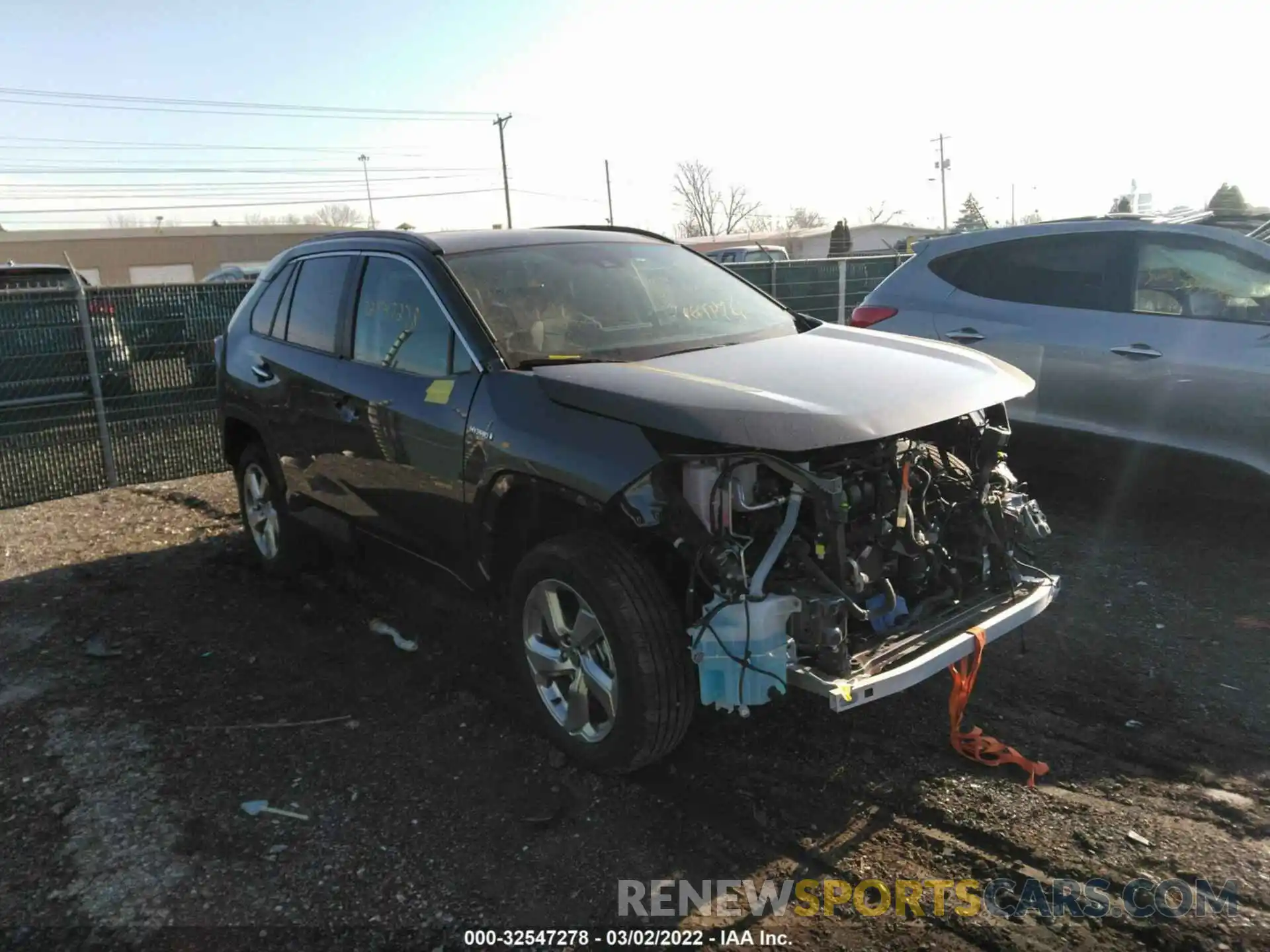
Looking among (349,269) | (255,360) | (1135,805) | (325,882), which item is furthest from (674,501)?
(255,360)

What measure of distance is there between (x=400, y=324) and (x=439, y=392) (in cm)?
54

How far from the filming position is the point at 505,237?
454 centimetres

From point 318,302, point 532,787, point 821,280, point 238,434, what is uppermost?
point 318,302

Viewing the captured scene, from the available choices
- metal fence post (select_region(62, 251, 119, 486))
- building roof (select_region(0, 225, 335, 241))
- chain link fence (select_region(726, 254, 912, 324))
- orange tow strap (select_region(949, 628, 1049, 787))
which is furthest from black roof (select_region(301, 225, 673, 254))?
building roof (select_region(0, 225, 335, 241))

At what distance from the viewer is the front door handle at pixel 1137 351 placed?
5445 millimetres

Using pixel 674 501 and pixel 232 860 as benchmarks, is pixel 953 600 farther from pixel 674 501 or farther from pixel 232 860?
pixel 232 860

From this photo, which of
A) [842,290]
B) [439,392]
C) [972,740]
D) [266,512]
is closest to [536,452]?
[439,392]

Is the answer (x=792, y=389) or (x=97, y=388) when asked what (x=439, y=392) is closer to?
(x=792, y=389)

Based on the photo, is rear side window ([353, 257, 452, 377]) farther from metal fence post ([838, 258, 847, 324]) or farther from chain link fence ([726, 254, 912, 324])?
metal fence post ([838, 258, 847, 324])

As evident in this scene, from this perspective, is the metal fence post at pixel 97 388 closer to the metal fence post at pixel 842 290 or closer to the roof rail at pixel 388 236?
the roof rail at pixel 388 236

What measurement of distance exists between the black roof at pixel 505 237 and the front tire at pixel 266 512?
1441mm

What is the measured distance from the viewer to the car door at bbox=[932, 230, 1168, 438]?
5539mm

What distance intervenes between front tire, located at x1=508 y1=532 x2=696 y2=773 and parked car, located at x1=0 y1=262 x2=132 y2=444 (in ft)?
21.1

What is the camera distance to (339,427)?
460 centimetres
